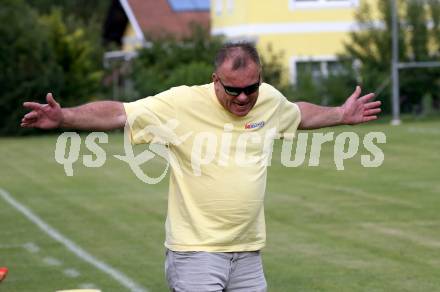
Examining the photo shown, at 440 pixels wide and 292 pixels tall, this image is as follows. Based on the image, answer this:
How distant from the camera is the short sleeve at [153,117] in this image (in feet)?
22.7

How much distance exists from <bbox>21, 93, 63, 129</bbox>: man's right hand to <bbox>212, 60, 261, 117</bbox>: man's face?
0.85 metres

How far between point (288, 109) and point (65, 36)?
37.6 m

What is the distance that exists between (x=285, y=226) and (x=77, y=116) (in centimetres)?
970

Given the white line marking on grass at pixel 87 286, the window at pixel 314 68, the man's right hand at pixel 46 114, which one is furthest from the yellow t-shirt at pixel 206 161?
the window at pixel 314 68

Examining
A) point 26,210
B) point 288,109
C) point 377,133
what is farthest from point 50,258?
point 377,133

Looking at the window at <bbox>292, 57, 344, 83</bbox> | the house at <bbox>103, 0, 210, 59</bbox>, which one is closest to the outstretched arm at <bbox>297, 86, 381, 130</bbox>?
the window at <bbox>292, 57, 344, 83</bbox>

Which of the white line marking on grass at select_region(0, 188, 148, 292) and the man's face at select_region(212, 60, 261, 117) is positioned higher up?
the man's face at select_region(212, 60, 261, 117)

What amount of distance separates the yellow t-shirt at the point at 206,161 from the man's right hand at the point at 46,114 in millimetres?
431

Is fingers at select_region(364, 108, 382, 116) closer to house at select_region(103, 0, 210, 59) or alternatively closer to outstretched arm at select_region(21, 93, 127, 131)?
outstretched arm at select_region(21, 93, 127, 131)

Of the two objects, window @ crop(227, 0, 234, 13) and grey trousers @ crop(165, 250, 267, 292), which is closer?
grey trousers @ crop(165, 250, 267, 292)

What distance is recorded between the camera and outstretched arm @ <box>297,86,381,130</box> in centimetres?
749

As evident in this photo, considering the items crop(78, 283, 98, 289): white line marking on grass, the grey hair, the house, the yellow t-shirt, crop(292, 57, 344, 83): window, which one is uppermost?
the grey hair

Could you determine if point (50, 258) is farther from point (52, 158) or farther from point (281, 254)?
point (52, 158)

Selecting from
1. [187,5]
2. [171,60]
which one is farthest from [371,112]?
[187,5]
